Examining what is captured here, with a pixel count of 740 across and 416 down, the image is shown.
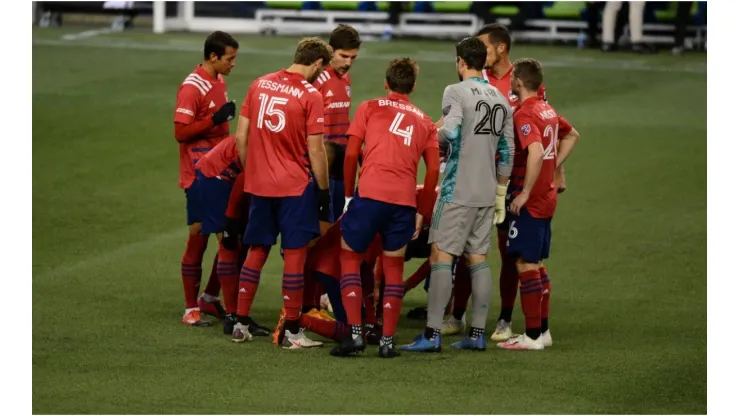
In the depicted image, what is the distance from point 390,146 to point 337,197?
1043 mm

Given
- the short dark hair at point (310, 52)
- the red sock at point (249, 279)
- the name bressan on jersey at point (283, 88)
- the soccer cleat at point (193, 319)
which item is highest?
the short dark hair at point (310, 52)

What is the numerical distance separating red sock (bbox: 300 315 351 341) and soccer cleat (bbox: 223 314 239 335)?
1.55 ft

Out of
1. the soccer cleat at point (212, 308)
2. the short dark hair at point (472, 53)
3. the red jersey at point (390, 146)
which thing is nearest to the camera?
the red jersey at point (390, 146)

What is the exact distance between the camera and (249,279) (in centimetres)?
775

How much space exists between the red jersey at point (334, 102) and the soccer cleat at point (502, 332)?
174cm

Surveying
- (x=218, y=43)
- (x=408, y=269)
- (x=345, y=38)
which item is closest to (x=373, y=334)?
(x=345, y=38)

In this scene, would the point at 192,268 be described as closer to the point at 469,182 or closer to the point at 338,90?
the point at 338,90

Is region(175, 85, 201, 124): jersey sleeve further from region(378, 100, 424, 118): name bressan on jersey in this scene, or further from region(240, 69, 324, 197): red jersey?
region(378, 100, 424, 118): name bressan on jersey

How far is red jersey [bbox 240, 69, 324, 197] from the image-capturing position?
745 cm

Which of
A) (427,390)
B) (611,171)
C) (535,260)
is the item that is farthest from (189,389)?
(611,171)

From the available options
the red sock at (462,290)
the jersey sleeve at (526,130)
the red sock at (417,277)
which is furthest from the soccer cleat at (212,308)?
the jersey sleeve at (526,130)

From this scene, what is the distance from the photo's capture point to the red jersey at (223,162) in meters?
7.95

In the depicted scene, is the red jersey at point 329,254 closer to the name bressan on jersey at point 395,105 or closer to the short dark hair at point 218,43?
the name bressan on jersey at point 395,105

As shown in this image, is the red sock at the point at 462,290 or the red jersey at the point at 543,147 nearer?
the red jersey at the point at 543,147
